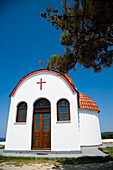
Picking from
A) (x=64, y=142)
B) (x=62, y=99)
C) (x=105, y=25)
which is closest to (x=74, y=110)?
(x=62, y=99)

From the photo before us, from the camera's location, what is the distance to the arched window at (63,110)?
9.64 meters

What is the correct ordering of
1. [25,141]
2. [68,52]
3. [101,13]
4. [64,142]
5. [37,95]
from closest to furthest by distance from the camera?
[101,13] < [68,52] < [64,142] < [25,141] < [37,95]

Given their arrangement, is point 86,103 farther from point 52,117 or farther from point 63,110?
point 52,117

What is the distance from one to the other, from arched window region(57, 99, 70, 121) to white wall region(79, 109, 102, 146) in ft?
16.4

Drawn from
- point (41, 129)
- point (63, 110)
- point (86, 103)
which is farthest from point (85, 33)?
point (86, 103)

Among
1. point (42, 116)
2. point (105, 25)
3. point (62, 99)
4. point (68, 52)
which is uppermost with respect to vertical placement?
point (105, 25)

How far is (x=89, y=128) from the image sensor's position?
13797mm

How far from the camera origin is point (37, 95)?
10500mm

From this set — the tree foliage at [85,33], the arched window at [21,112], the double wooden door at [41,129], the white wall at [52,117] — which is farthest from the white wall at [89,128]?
the tree foliage at [85,33]

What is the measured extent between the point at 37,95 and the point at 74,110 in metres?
3.26

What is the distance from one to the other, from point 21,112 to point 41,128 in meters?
2.18

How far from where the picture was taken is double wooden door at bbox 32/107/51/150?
9461 millimetres

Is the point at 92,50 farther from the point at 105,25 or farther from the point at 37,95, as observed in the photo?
the point at 37,95

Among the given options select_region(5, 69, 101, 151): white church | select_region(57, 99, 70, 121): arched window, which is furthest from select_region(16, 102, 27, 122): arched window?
select_region(57, 99, 70, 121): arched window
